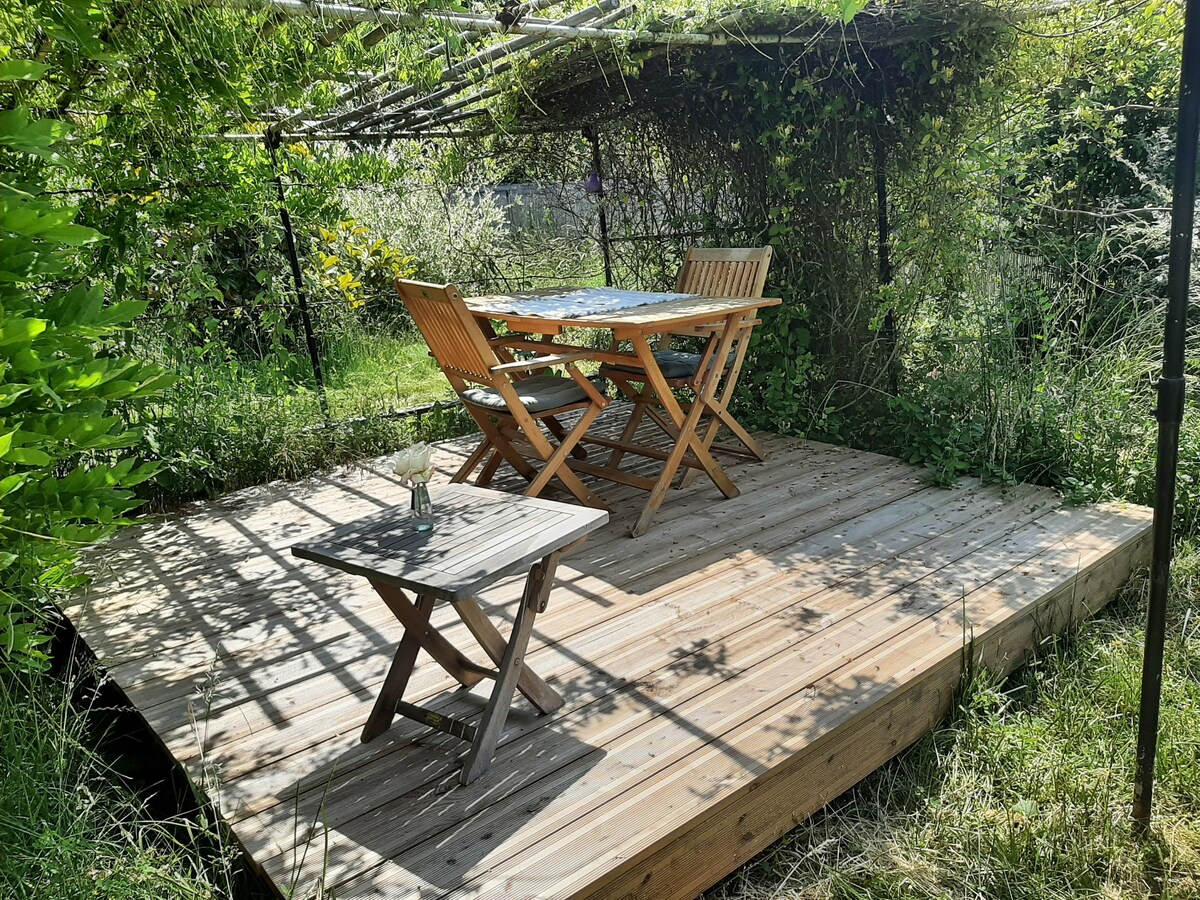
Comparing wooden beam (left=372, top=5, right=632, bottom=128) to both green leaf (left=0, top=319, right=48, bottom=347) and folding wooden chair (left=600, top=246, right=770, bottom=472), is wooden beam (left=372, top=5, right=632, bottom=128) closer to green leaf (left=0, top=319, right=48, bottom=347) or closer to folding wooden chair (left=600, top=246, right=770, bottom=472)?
folding wooden chair (left=600, top=246, right=770, bottom=472)

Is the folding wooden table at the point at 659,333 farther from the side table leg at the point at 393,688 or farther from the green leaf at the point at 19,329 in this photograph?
the green leaf at the point at 19,329

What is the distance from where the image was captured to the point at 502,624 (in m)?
3.00

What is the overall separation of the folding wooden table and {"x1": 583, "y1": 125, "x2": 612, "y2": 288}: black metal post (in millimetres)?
2259

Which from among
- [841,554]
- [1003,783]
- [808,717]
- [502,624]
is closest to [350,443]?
[502,624]

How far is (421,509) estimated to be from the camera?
2383mm

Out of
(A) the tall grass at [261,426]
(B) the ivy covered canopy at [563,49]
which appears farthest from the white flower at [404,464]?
(A) the tall grass at [261,426]

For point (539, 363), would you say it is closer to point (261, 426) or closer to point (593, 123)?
point (261, 426)

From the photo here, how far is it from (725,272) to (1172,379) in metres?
3.22

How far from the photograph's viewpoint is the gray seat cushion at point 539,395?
12.8 feet

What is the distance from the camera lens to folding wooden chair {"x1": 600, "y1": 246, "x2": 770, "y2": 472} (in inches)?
169

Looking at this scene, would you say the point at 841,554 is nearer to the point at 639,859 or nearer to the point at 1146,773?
the point at 1146,773

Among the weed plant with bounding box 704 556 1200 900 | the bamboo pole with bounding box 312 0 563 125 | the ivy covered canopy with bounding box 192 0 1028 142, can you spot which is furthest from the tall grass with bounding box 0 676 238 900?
the bamboo pole with bounding box 312 0 563 125

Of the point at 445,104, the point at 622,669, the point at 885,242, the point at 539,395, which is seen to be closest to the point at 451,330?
the point at 539,395

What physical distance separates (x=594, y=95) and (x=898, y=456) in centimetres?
309
